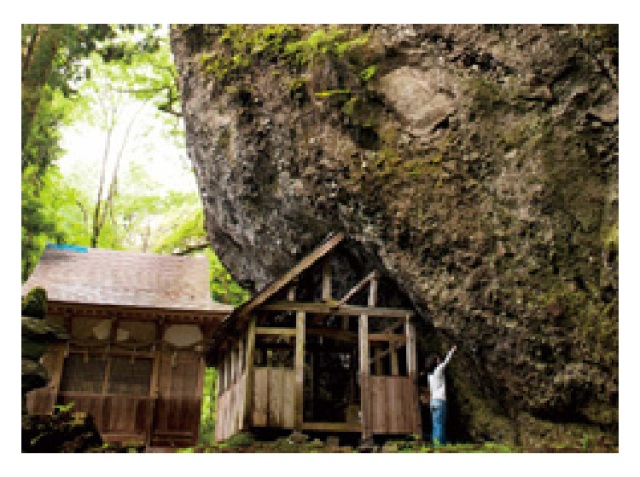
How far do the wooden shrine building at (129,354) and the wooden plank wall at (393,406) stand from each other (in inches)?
179

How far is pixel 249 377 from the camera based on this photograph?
34.9ft

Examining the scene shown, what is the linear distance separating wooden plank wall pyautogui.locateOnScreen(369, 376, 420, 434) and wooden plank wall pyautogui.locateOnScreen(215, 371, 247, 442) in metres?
2.74

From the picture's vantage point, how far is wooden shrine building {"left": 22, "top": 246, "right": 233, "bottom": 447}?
12484 mm

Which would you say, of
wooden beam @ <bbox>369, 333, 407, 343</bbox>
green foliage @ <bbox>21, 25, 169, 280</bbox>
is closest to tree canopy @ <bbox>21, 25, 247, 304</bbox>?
green foliage @ <bbox>21, 25, 169, 280</bbox>

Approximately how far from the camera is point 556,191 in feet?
28.9

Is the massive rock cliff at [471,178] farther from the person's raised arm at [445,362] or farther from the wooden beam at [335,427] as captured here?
the wooden beam at [335,427]

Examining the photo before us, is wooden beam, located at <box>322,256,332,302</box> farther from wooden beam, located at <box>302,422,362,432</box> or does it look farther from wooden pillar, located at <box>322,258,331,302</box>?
wooden beam, located at <box>302,422,362,432</box>

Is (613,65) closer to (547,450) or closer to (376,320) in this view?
(547,450)

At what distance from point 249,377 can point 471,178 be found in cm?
599

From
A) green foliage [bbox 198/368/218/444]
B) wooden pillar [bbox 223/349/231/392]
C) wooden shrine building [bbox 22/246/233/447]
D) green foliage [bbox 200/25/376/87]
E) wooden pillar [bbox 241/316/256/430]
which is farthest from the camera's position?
green foliage [bbox 198/368/218/444]

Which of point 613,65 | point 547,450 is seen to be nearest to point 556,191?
point 613,65

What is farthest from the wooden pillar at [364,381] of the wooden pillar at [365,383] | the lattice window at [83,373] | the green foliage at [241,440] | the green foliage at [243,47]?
the green foliage at [243,47]

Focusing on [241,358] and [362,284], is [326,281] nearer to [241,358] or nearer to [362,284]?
[362,284]

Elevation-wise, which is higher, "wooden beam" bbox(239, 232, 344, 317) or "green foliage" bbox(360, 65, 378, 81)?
"green foliage" bbox(360, 65, 378, 81)
